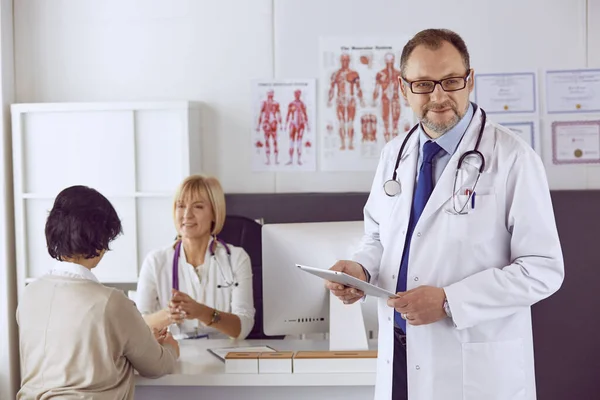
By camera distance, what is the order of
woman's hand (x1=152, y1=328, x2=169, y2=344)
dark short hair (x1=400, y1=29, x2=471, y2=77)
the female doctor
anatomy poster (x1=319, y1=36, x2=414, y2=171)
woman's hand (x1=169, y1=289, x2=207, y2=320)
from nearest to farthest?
1. dark short hair (x1=400, y1=29, x2=471, y2=77)
2. woman's hand (x1=152, y1=328, x2=169, y2=344)
3. woman's hand (x1=169, y1=289, x2=207, y2=320)
4. the female doctor
5. anatomy poster (x1=319, y1=36, x2=414, y2=171)

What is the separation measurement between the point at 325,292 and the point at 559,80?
2.12 m

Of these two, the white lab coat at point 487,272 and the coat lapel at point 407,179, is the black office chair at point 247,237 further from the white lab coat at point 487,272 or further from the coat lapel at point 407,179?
the white lab coat at point 487,272

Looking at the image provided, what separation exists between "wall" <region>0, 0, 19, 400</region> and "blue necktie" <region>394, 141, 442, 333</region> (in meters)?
2.72

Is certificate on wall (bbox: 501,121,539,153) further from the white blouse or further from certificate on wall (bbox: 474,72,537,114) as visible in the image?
the white blouse

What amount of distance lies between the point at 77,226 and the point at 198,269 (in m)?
1.10

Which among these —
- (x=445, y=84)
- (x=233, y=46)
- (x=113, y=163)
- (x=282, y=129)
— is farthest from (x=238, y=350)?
(x=233, y=46)

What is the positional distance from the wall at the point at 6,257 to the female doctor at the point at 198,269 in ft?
3.65

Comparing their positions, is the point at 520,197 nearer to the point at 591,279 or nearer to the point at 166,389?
the point at 166,389

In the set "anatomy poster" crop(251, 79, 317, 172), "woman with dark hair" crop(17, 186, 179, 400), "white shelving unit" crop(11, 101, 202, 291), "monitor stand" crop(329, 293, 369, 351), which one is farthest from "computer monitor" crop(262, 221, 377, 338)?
A: "anatomy poster" crop(251, 79, 317, 172)

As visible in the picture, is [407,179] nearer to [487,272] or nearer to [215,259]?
[487,272]

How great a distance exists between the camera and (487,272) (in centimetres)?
190

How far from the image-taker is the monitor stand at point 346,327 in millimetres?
2734

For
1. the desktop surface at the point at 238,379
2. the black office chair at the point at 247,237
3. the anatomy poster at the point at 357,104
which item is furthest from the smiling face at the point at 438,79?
the anatomy poster at the point at 357,104

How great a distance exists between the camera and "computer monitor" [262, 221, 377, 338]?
2.74m
